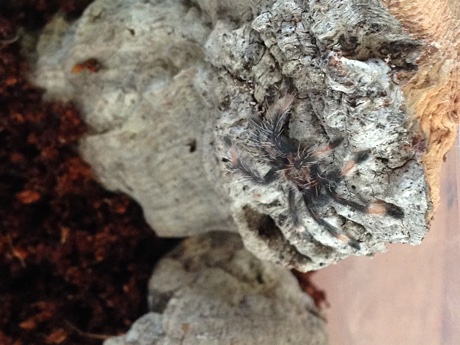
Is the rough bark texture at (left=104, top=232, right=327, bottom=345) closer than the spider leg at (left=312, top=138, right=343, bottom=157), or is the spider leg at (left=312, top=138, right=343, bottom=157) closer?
the spider leg at (left=312, top=138, right=343, bottom=157)

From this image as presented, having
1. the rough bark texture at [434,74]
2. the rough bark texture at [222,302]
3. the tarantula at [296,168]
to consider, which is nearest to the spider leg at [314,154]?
the tarantula at [296,168]

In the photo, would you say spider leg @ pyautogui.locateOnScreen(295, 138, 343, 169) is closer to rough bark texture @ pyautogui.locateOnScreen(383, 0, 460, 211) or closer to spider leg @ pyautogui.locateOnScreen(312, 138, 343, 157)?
spider leg @ pyautogui.locateOnScreen(312, 138, 343, 157)

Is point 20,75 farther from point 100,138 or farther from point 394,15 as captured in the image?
point 394,15

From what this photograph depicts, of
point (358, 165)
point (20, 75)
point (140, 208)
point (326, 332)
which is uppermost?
point (358, 165)

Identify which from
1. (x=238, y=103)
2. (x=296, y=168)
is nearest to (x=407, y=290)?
(x=296, y=168)

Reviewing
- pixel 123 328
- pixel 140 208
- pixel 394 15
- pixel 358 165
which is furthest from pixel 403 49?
pixel 123 328

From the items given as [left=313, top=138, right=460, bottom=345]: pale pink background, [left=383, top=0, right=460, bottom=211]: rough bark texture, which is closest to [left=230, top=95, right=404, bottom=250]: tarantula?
[left=383, top=0, right=460, bottom=211]: rough bark texture

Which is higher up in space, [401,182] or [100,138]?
[401,182]
